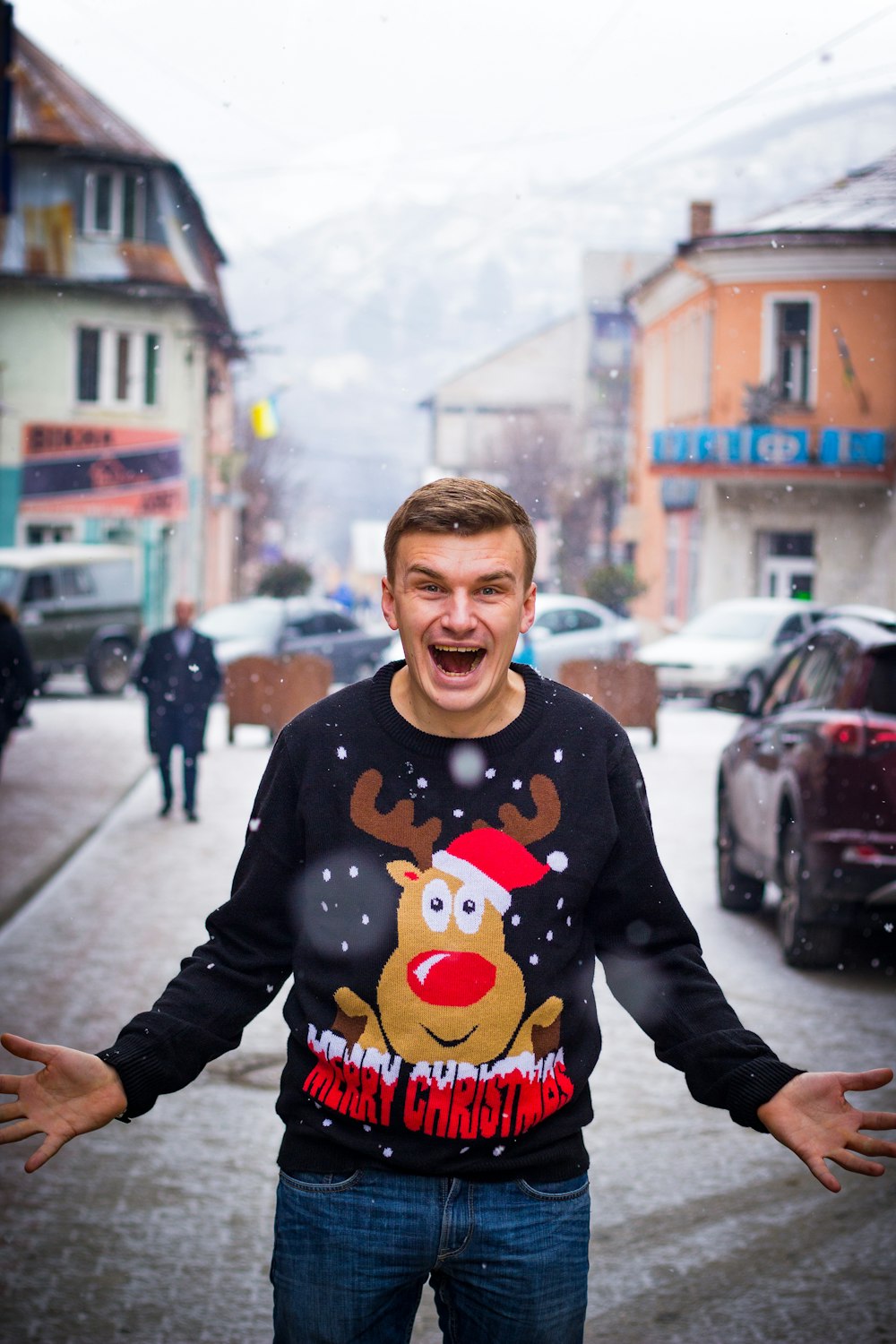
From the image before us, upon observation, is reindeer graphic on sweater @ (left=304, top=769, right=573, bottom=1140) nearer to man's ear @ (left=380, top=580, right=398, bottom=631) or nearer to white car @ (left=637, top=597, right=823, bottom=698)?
man's ear @ (left=380, top=580, right=398, bottom=631)

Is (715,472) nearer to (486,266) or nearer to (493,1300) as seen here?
(486,266)

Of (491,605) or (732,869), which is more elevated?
(491,605)

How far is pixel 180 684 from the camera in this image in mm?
12000

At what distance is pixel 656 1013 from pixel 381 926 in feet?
1.38

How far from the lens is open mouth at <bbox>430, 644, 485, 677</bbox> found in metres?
2.28

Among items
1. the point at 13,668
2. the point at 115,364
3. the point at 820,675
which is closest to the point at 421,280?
the point at 13,668

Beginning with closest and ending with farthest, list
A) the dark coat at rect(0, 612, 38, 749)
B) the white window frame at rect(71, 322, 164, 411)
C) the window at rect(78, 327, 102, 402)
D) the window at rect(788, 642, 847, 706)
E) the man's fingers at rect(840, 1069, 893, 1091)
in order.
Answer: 1. the man's fingers at rect(840, 1069, 893, 1091)
2. the window at rect(788, 642, 847, 706)
3. the dark coat at rect(0, 612, 38, 749)
4. the white window frame at rect(71, 322, 164, 411)
5. the window at rect(78, 327, 102, 402)

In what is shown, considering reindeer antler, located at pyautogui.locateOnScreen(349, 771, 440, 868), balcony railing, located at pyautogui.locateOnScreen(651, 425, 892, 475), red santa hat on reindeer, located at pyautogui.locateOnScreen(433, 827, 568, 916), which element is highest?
balcony railing, located at pyautogui.locateOnScreen(651, 425, 892, 475)

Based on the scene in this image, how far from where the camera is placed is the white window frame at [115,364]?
13742 mm

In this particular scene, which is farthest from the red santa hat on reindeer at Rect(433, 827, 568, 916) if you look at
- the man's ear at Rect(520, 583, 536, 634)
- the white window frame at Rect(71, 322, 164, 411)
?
the white window frame at Rect(71, 322, 164, 411)

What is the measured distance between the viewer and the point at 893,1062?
6074 mm

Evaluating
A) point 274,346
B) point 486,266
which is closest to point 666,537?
point 486,266

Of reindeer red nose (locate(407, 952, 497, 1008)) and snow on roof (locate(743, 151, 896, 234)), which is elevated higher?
snow on roof (locate(743, 151, 896, 234))

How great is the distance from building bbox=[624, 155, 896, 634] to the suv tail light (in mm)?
620
